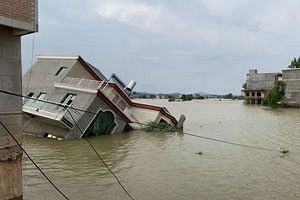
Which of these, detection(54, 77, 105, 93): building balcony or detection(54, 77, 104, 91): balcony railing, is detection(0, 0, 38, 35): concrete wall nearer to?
detection(54, 77, 105, 93): building balcony

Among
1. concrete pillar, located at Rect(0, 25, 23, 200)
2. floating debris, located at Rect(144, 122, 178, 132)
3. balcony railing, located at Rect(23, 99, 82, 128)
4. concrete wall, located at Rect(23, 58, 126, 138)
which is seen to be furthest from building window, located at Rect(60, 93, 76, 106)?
concrete pillar, located at Rect(0, 25, 23, 200)

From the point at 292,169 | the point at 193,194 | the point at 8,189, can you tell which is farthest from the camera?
the point at 292,169

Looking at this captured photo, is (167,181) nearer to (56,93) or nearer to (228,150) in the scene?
(228,150)

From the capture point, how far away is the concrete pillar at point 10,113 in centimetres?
765

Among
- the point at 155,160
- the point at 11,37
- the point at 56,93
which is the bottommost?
the point at 155,160

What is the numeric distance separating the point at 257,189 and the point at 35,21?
7.46 metres

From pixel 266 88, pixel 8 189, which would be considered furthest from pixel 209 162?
pixel 266 88

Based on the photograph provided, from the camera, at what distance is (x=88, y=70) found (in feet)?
87.1

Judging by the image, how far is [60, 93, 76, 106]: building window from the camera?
2315 centimetres

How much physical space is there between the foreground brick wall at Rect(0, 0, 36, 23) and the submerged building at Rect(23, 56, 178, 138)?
11486mm

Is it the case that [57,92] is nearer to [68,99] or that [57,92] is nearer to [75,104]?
[68,99]

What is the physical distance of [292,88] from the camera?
194 ft

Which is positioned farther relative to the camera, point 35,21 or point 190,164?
point 190,164

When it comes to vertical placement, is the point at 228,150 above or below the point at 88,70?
below
